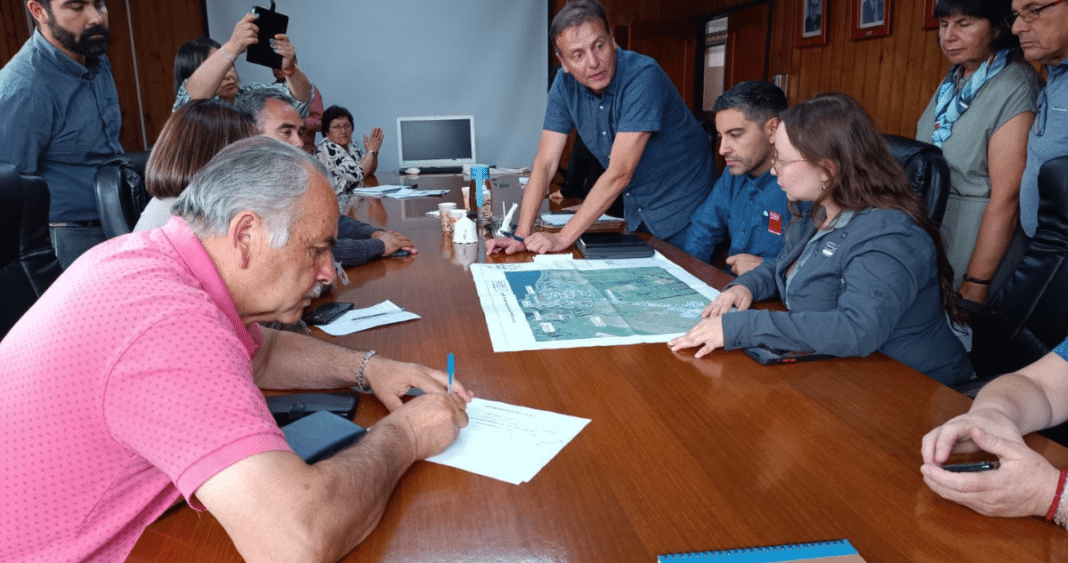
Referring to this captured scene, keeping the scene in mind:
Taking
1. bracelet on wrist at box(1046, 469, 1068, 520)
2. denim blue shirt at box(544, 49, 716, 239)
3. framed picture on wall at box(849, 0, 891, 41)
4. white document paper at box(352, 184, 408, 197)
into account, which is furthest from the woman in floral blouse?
framed picture on wall at box(849, 0, 891, 41)

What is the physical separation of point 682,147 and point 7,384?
223cm

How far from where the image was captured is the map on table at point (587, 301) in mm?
1345

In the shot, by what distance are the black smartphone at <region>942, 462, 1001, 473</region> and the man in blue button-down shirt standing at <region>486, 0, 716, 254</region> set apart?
1373 millimetres

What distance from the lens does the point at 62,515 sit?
2.43 feet

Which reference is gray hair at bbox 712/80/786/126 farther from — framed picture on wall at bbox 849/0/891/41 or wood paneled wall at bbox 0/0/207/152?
wood paneled wall at bbox 0/0/207/152

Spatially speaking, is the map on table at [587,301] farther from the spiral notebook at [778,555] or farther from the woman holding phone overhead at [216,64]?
the woman holding phone overhead at [216,64]

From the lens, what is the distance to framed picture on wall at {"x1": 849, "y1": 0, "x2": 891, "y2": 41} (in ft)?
12.1

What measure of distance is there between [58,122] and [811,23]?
4.03 m

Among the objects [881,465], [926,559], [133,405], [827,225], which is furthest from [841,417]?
[133,405]

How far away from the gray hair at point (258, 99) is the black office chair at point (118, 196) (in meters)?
0.40

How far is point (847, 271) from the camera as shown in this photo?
135cm

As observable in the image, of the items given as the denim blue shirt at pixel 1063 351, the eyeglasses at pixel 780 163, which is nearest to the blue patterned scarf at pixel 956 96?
the eyeglasses at pixel 780 163

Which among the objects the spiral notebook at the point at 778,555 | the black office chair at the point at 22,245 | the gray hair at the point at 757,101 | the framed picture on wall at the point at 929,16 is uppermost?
the framed picture on wall at the point at 929,16

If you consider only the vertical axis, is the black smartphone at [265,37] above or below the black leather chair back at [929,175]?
above
